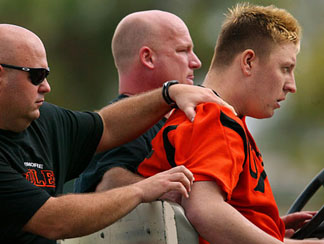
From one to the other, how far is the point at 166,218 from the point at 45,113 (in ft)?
3.12

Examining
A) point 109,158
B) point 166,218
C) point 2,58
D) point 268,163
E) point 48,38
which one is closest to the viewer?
point 166,218

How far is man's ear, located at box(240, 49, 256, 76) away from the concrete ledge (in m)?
0.75

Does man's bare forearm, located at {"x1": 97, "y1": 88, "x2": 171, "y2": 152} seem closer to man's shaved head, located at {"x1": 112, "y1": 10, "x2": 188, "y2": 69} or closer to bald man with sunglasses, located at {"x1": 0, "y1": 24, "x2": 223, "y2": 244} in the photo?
bald man with sunglasses, located at {"x1": 0, "y1": 24, "x2": 223, "y2": 244}

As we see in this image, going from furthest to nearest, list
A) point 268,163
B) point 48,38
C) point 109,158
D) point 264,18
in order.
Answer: point 268,163, point 48,38, point 109,158, point 264,18

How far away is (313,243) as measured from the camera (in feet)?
11.2

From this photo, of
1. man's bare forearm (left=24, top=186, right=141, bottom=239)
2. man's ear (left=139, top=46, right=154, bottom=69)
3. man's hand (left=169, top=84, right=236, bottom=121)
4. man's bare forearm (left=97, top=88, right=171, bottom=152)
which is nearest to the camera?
man's bare forearm (left=24, top=186, right=141, bottom=239)

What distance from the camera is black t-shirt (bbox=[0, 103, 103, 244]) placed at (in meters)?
3.10

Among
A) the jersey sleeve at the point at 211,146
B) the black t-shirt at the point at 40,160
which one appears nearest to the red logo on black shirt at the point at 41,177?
the black t-shirt at the point at 40,160

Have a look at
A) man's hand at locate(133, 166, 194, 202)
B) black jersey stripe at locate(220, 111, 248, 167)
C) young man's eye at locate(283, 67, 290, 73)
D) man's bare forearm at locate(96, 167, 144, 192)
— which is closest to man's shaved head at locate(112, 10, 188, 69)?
man's bare forearm at locate(96, 167, 144, 192)

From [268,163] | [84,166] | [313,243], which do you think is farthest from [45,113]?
[268,163]

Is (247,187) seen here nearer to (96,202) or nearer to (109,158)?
(96,202)

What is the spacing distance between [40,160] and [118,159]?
1.76 ft

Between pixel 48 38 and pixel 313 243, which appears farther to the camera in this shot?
pixel 48 38

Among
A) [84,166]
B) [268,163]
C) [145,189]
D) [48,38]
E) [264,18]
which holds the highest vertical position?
[264,18]
